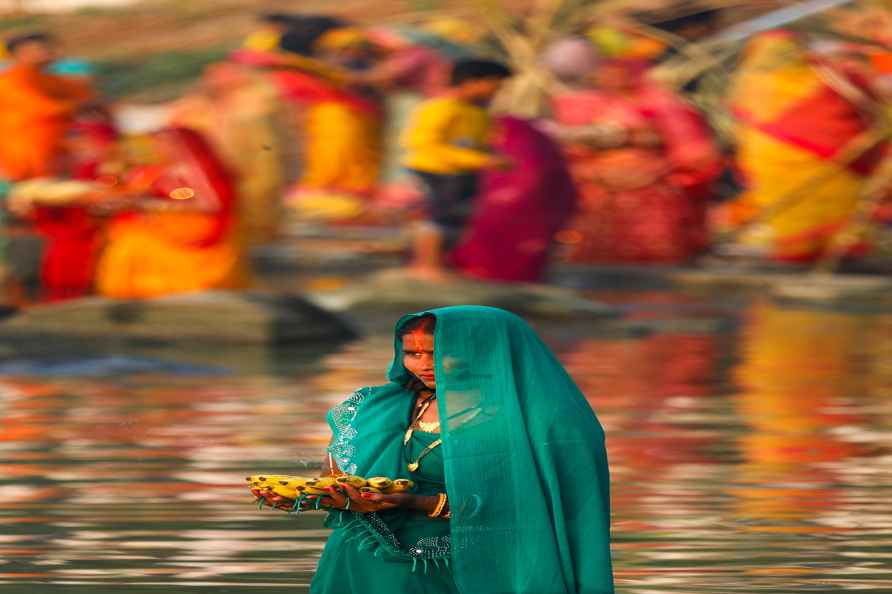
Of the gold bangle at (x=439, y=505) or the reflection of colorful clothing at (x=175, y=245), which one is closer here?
the gold bangle at (x=439, y=505)

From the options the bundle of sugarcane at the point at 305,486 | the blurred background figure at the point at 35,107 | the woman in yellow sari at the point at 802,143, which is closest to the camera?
the bundle of sugarcane at the point at 305,486

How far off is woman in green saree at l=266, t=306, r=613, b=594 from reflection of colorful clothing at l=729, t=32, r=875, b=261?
15.4 metres

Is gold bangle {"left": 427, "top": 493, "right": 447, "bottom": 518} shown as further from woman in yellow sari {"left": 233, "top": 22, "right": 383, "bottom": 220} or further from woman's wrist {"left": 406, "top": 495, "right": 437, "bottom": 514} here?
woman in yellow sari {"left": 233, "top": 22, "right": 383, "bottom": 220}

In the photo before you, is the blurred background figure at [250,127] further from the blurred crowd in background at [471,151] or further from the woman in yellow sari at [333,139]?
the woman in yellow sari at [333,139]

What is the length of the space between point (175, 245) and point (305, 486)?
10545 millimetres

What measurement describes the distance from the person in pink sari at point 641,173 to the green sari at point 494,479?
15.4 metres

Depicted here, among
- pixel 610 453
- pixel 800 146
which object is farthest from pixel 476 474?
pixel 800 146

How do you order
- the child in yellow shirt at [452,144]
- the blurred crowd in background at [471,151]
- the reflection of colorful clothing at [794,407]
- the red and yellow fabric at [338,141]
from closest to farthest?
the reflection of colorful clothing at [794,407] < the blurred crowd in background at [471,151] < the child in yellow shirt at [452,144] < the red and yellow fabric at [338,141]

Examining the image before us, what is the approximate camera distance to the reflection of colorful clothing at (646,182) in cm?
2059

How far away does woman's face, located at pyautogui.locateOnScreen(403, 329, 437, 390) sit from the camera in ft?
16.2

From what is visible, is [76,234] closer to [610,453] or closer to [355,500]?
[610,453]

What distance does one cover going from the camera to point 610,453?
392 inches

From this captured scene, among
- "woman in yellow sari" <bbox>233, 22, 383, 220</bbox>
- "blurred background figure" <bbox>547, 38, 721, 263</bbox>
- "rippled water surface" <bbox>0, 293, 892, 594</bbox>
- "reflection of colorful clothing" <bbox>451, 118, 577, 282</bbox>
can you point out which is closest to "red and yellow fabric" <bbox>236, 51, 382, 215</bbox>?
"woman in yellow sari" <bbox>233, 22, 383, 220</bbox>

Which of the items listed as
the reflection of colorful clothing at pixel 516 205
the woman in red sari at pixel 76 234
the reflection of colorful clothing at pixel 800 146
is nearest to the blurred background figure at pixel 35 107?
the woman in red sari at pixel 76 234
